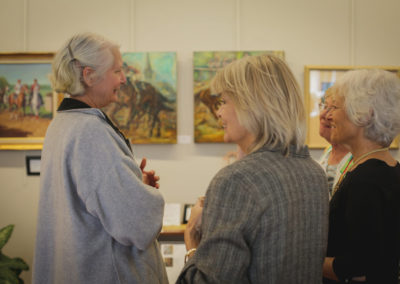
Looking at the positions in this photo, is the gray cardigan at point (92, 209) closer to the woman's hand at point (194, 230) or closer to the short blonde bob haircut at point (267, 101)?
the woman's hand at point (194, 230)

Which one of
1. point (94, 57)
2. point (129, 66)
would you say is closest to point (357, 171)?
point (94, 57)

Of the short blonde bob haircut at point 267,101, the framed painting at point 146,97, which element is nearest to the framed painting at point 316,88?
the framed painting at point 146,97

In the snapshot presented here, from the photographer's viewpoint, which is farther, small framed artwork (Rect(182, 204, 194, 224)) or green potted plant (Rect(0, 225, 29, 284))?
small framed artwork (Rect(182, 204, 194, 224))

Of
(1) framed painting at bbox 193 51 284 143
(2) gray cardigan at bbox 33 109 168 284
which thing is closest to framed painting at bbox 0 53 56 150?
(1) framed painting at bbox 193 51 284 143

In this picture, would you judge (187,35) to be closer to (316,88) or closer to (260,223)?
(316,88)

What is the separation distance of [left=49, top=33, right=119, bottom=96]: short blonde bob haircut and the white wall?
231 cm

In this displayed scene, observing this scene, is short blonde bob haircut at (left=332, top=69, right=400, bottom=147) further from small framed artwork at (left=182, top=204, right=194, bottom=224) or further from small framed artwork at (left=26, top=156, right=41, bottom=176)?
small framed artwork at (left=26, top=156, right=41, bottom=176)

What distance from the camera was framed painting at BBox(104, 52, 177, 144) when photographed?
3.97 meters

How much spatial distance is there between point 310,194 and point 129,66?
3100mm

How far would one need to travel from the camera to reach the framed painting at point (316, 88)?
13.3 ft

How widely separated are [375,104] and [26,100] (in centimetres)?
358

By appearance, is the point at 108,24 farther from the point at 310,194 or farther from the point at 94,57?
the point at 310,194

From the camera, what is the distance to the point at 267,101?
122cm

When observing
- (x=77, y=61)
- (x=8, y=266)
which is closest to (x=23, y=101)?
(x=8, y=266)
